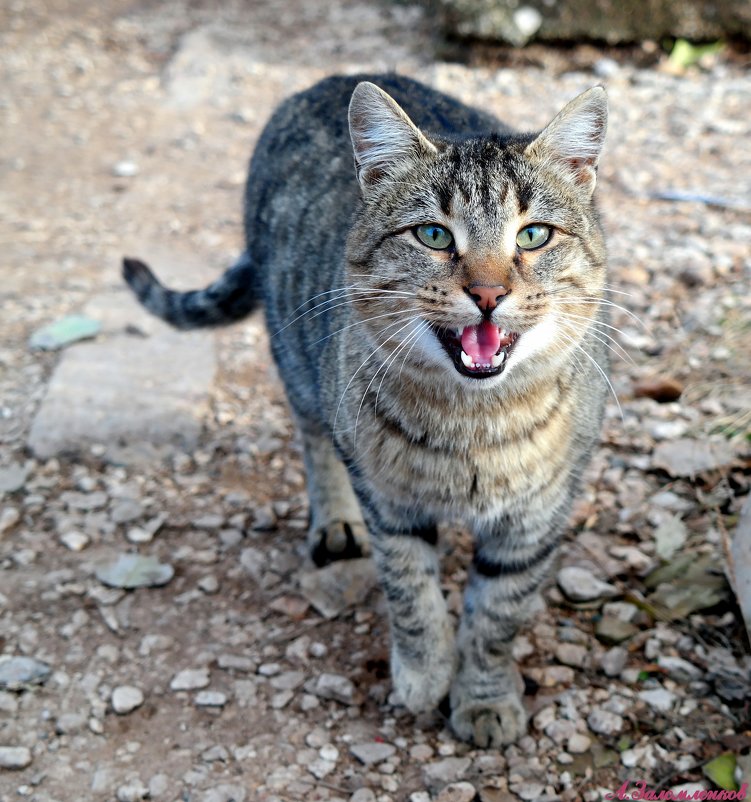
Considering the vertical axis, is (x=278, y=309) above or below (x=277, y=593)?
above

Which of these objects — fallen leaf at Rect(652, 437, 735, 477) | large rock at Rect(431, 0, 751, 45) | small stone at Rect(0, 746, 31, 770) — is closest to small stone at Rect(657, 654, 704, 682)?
fallen leaf at Rect(652, 437, 735, 477)

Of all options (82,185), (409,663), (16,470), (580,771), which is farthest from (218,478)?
(82,185)

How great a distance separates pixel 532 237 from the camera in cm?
248

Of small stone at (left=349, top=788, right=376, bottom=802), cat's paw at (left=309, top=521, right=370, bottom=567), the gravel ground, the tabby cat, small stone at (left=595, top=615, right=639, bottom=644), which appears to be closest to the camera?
the tabby cat

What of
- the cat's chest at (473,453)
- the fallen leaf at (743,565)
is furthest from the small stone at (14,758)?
the fallen leaf at (743,565)

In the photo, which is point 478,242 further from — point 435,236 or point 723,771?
point 723,771

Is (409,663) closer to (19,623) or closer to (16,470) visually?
(19,623)

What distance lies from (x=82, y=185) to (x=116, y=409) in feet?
8.90

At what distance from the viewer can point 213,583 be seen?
3.48 m

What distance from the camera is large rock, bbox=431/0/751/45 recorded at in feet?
22.3

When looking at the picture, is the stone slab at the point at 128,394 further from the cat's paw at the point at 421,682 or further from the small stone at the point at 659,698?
the small stone at the point at 659,698

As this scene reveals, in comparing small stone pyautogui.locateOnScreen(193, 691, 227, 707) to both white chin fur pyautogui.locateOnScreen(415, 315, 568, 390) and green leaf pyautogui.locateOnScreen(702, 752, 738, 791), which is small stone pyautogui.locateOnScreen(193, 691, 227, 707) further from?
green leaf pyautogui.locateOnScreen(702, 752, 738, 791)

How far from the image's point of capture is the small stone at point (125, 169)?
6.39 m

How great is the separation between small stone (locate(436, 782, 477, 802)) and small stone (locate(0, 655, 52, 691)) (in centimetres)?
131
